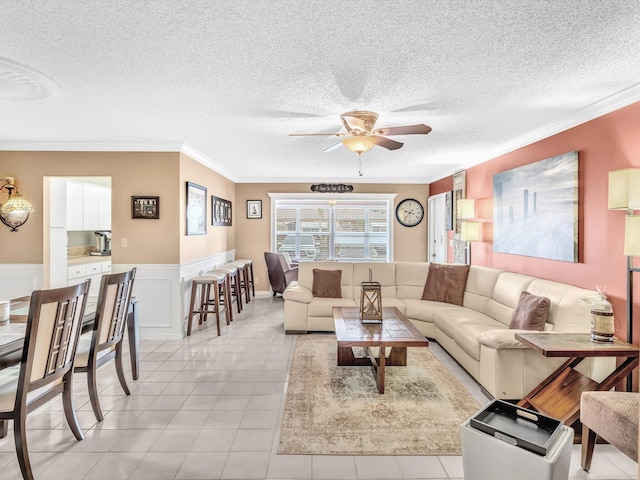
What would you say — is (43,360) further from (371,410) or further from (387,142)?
(387,142)

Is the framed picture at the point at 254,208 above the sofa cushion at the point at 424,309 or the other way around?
above

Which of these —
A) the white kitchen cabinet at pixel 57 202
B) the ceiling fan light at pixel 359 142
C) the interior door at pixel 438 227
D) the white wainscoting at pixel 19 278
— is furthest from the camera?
the interior door at pixel 438 227

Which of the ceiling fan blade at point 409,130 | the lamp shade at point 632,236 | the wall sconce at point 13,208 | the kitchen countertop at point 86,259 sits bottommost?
the kitchen countertop at point 86,259

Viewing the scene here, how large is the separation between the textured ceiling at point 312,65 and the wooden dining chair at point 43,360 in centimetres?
142

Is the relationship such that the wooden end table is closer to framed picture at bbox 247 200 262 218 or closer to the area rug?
the area rug

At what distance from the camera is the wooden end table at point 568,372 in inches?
91.2

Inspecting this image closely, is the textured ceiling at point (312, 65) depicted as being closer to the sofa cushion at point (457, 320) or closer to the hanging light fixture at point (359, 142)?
the hanging light fixture at point (359, 142)

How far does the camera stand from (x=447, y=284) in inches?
190

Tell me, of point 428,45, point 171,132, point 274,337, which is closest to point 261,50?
point 428,45

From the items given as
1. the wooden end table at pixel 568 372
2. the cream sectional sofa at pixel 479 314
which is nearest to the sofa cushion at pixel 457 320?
the cream sectional sofa at pixel 479 314

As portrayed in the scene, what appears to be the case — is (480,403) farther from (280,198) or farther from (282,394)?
(280,198)

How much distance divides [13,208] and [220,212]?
2823 millimetres

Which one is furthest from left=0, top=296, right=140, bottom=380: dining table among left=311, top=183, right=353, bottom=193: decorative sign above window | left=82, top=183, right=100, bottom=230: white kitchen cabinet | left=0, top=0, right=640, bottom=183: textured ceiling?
left=311, top=183, right=353, bottom=193: decorative sign above window

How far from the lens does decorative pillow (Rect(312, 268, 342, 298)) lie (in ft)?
16.9
